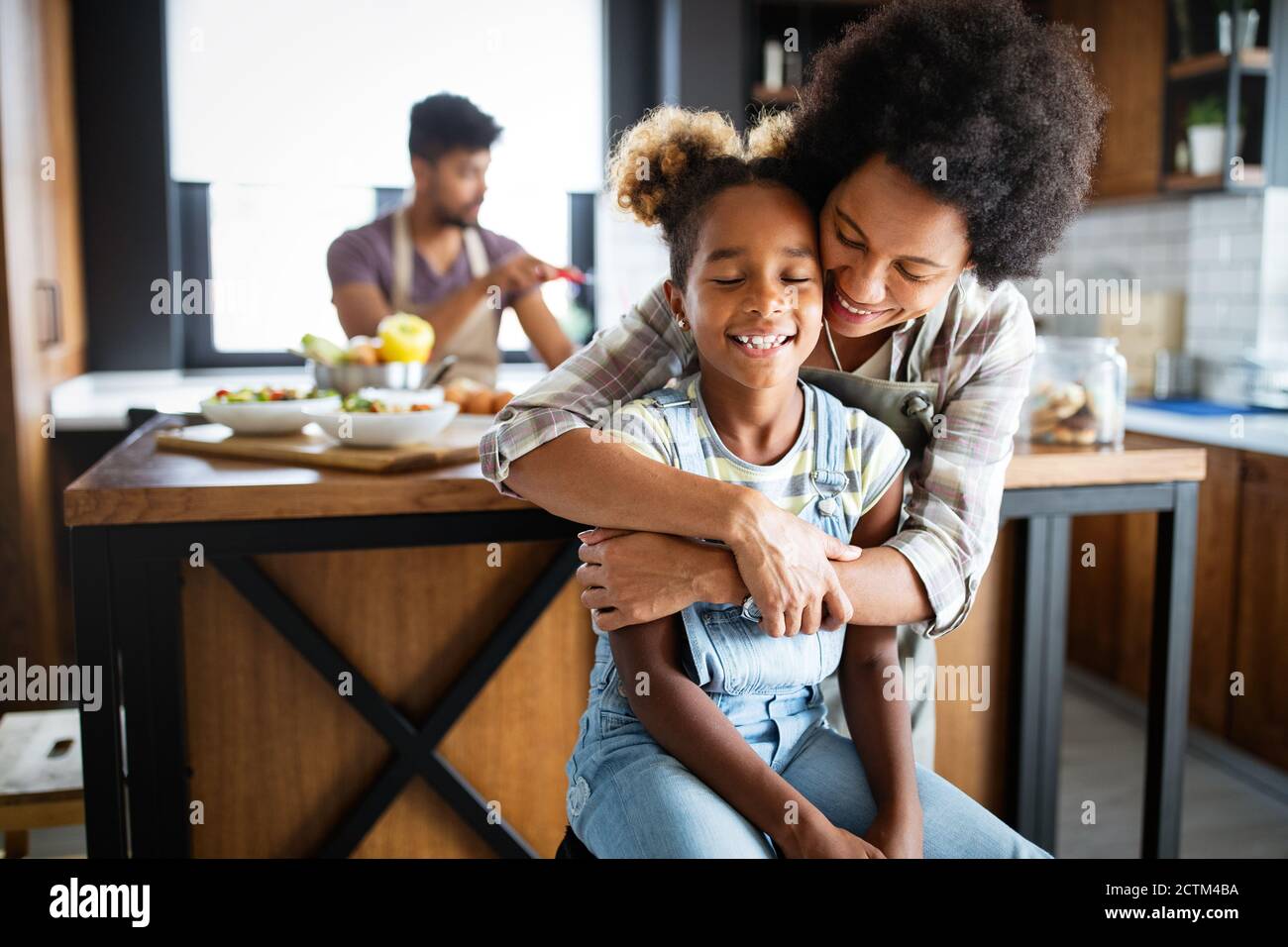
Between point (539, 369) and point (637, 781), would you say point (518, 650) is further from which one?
point (539, 369)

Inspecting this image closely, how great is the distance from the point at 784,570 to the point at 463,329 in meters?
1.67

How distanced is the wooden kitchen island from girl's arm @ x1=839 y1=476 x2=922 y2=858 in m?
0.41

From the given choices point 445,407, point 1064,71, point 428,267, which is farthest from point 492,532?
point 428,267

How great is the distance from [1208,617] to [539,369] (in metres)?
2.36

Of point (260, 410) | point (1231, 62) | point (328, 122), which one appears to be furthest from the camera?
point (328, 122)

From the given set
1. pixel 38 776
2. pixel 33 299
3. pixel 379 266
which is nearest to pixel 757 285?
pixel 38 776

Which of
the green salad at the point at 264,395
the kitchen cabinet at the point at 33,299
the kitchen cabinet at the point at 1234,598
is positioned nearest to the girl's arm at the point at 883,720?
the green salad at the point at 264,395

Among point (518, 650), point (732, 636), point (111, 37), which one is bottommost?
point (518, 650)

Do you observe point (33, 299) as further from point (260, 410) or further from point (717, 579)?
point (717, 579)

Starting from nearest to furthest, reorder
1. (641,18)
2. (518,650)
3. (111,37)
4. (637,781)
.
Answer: (637,781) < (518,650) < (111,37) < (641,18)

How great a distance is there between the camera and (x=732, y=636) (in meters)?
1.19

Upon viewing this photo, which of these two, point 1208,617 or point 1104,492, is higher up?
point 1104,492

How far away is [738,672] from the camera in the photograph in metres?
1.17

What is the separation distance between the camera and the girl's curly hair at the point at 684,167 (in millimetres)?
1183
